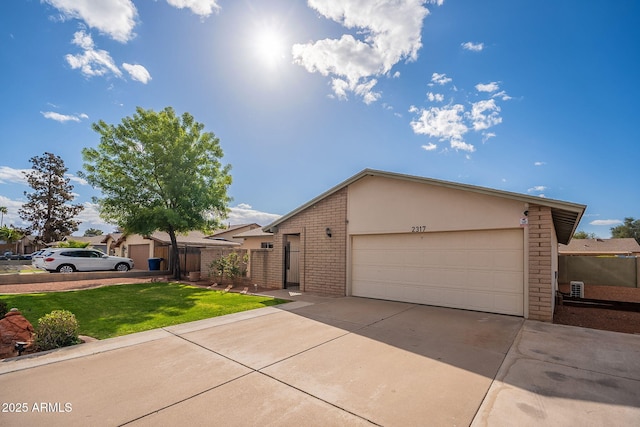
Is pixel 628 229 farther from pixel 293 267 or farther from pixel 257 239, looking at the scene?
pixel 293 267

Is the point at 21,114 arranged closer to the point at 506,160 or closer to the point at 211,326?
the point at 211,326

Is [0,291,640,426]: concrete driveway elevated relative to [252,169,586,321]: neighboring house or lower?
lower

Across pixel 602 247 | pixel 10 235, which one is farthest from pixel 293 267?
pixel 10 235

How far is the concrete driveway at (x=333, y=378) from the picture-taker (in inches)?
115

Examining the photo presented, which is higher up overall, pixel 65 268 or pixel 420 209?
pixel 420 209

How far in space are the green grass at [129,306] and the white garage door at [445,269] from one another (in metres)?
3.38

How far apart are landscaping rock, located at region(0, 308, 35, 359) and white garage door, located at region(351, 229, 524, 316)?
8.42 meters

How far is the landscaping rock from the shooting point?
15.2 feet

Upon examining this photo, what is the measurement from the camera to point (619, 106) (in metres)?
11.1

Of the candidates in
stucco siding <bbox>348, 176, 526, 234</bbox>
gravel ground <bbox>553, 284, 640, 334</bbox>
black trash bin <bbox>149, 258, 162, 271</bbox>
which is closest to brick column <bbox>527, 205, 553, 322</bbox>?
stucco siding <bbox>348, 176, 526, 234</bbox>

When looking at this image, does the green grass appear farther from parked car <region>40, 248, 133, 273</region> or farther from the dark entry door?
parked car <region>40, 248, 133, 273</region>

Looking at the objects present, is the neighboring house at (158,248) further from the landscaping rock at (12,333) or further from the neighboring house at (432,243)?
the landscaping rock at (12,333)

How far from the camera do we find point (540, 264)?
22.9 feet

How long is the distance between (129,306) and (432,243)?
30.5 ft
